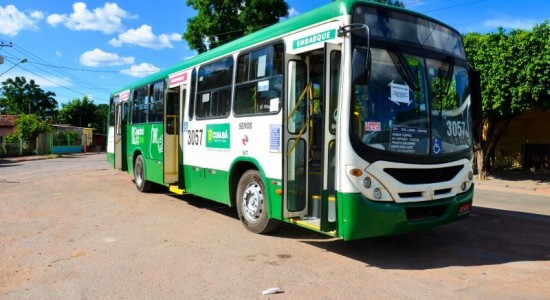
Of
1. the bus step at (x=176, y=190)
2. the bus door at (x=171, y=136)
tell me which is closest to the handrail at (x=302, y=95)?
the bus step at (x=176, y=190)

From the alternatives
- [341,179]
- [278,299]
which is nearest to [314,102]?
[341,179]

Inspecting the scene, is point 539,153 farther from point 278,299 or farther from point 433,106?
point 278,299

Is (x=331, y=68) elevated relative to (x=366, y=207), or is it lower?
elevated

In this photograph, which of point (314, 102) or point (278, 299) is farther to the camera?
point (314, 102)

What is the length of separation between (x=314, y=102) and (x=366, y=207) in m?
1.76

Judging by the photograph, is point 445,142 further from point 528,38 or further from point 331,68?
point 528,38

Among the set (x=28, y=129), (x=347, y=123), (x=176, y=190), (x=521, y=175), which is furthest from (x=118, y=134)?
(x=28, y=129)

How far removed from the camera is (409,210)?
5664 mm

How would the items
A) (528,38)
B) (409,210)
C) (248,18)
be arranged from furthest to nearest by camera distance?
(248,18) < (528,38) < (409,210)

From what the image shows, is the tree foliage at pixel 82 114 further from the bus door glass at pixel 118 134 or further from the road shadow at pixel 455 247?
the road shadow at pixel 455 247

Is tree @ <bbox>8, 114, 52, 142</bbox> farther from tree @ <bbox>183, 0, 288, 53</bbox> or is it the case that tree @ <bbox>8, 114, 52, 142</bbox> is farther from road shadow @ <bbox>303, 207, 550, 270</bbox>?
road shadow @ <bbox>303, 207, 550, 270</bbox>

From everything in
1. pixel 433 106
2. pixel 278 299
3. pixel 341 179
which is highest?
pixel 433 106

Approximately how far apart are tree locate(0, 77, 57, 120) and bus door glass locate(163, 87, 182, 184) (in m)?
63.8

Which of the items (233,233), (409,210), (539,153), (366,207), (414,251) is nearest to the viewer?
(366,207)
